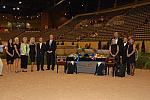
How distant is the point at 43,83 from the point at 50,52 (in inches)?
149

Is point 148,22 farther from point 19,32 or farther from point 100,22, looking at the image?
point 19,32

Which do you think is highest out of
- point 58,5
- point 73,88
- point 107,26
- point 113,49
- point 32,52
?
point 58,5

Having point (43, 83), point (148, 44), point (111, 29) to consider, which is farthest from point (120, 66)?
point (111, 29)

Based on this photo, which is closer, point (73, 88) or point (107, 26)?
point (73, 88)

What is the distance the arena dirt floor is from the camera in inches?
305

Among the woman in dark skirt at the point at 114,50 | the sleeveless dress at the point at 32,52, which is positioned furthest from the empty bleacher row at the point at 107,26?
the sleeveless dress at the point at 32,52

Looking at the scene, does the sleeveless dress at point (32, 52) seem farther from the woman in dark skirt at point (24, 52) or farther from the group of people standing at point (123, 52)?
the group of people standing at point (123, 52)

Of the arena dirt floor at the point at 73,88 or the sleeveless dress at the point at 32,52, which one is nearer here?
the arena dirt floor at the point at 73,88

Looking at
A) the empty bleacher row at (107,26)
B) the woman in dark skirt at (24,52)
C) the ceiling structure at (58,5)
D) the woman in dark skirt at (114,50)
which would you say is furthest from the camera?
the ceiling structure at (58,5)

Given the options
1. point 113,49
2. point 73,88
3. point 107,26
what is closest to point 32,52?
point 113,49

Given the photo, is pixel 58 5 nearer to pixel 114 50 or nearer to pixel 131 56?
pixel 114 50

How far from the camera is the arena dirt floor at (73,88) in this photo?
7.76 m

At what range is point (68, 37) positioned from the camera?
103 ft

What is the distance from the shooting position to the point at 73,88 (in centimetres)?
896
